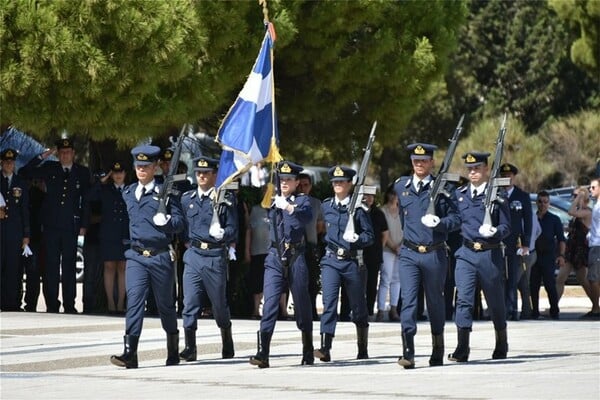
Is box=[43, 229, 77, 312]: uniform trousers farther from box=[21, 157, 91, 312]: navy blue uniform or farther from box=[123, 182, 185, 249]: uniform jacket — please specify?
box=[123, 182, 185, 249]: uniform jacket

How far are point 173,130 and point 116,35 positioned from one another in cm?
333

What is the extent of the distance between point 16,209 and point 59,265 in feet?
3.28

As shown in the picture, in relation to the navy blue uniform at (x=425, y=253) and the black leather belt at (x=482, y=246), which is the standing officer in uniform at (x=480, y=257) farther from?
the navy blue uniform at (x=425, y=253)

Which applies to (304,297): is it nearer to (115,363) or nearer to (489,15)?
(115,363)

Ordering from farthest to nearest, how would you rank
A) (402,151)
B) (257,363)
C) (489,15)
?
(489,15)
(402,151)
(257,363)

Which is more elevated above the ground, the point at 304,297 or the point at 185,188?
the point at 185,188

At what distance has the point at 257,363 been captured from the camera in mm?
13023

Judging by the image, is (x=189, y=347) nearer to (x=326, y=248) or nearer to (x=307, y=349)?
(x=307, y=349)

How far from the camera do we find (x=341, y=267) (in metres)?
13.8

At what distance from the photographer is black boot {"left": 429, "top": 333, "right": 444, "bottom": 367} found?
13.2 meters

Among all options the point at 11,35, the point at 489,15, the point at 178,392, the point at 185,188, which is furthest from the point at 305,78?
the point at 489,15

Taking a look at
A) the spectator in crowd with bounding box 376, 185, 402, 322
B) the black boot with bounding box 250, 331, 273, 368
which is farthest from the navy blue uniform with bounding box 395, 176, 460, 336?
the spectator in crowd with bounding box 376, 185, 402, 322

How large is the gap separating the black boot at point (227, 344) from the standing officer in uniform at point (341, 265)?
32.7 inches

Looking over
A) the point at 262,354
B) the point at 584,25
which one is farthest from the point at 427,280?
the point at 584,25
